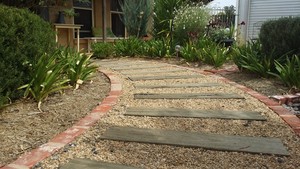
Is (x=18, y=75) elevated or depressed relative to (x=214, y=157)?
elevated

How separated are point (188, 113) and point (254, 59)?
223 cm

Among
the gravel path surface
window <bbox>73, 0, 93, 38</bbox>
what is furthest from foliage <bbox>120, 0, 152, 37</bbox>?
the gravel path surface

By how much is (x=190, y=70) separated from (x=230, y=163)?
3.90 metres

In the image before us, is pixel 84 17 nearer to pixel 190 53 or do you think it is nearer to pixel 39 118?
pixel 190 53

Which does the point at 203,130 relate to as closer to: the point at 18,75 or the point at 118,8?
the point at 18,75

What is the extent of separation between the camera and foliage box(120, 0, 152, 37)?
9.84 meters

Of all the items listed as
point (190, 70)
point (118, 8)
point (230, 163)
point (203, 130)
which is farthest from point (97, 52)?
point (230, 163)

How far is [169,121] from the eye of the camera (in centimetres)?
274

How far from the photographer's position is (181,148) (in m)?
2.16

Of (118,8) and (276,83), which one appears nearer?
(276,83)

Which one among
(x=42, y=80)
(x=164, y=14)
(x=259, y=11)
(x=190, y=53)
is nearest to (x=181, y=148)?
(x=42, y=80)

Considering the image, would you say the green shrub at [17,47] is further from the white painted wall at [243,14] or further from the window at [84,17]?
the white painted wall at [243,14]

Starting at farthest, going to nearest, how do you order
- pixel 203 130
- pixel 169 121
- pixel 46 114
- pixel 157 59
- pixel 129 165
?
pixel 157 59
pixel 46 114
pixel 169 121
pixel 203 130
pixel 129 165

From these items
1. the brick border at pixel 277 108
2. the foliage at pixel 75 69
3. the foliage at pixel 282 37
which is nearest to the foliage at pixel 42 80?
the foliage at pixel 75 69
